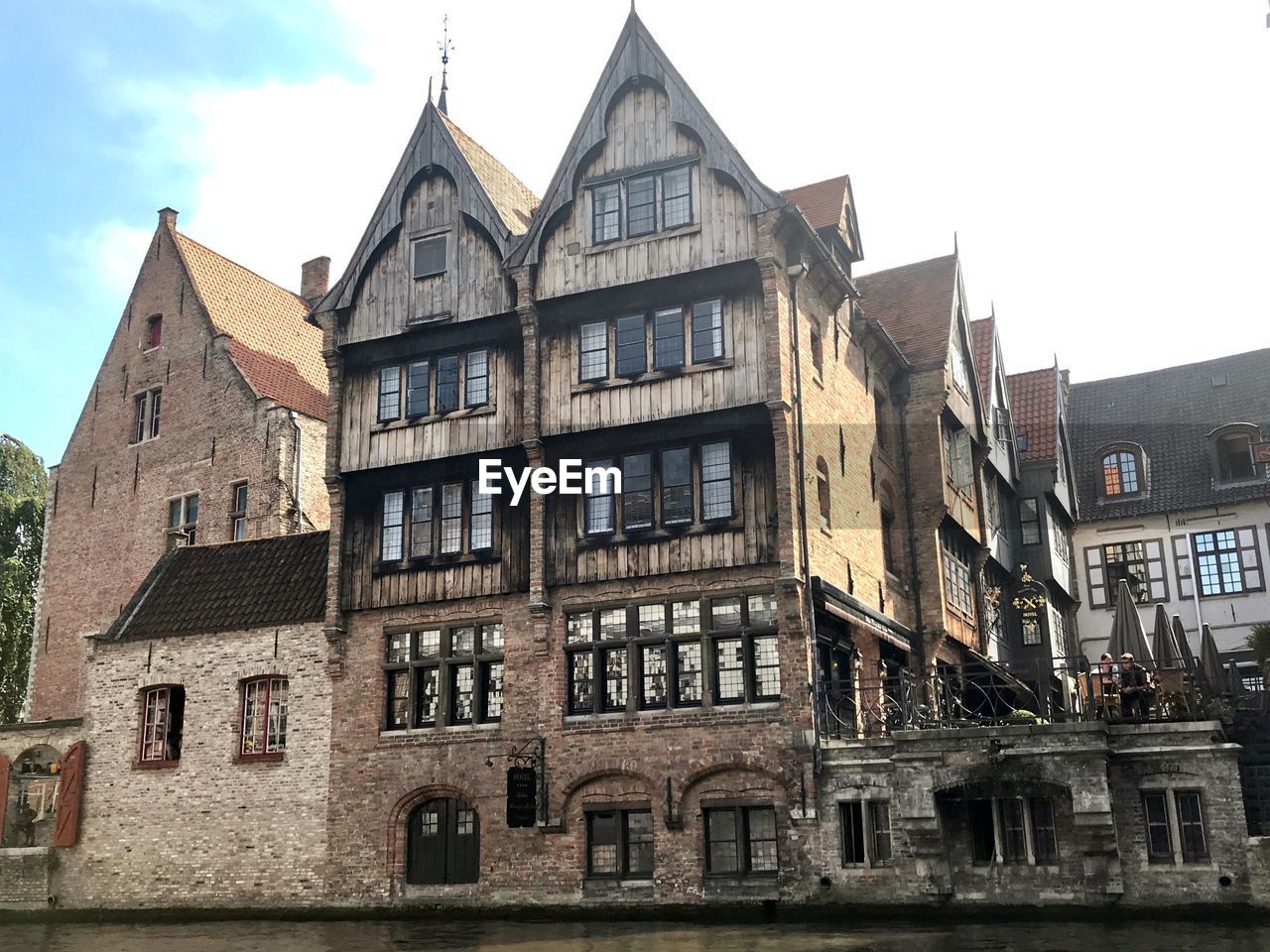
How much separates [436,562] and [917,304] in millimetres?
13608

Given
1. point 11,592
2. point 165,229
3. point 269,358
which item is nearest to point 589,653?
point 269,358

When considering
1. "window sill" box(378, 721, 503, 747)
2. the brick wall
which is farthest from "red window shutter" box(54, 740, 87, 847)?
"window sill" box(378, 721, 503, 747)

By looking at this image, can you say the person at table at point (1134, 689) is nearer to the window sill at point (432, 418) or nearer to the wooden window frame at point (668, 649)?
the wooden window frame at point (668, 649)

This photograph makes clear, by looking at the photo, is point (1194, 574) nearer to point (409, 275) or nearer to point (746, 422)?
point (746, 422)

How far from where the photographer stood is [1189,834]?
2011 cm

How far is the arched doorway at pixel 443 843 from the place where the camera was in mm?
24906

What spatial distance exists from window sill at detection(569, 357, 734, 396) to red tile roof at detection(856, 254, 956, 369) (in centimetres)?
731

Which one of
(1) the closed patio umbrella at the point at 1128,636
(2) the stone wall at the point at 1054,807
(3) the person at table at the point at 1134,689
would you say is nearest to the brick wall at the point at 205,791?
(2) the stone wall at the point at 1054,807

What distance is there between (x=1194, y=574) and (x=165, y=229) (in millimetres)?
32474

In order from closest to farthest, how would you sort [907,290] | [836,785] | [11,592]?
[836,785] < [907,290] < [11,592]

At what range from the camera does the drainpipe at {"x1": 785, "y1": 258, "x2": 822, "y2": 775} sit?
22.6m

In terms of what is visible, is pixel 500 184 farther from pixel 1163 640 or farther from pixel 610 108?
pixel 1163 640

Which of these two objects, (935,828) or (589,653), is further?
(589,653)

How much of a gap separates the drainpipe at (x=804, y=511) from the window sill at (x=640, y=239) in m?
1.90
